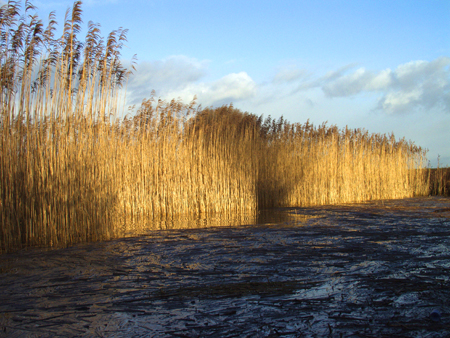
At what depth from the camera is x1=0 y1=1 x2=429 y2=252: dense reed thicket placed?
4.79 meters

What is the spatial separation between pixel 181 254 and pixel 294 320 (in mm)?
2258

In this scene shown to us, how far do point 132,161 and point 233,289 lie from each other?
616 cm

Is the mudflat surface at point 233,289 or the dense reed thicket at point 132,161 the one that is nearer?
the mudflat surface at point 233,289

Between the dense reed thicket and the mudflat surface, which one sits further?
the dense reed thicket

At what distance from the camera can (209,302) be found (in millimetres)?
2533

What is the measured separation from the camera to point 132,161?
8.30 m

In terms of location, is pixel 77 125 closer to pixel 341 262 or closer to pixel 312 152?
pixel 341 262

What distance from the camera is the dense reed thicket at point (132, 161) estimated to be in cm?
479

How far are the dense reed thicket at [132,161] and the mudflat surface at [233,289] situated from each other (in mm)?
777

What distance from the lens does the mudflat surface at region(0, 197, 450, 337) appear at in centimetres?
213

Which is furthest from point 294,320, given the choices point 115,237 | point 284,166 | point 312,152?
point 312,152

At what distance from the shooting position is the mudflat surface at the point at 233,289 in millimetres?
2133

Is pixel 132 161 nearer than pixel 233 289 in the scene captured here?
No

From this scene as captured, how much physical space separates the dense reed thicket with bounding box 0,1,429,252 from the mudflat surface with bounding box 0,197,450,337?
78 cm
